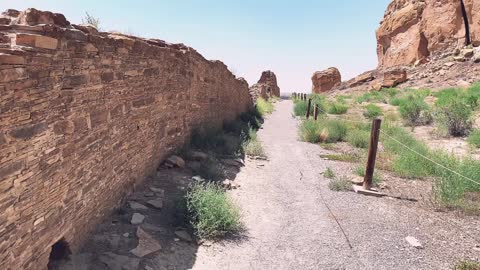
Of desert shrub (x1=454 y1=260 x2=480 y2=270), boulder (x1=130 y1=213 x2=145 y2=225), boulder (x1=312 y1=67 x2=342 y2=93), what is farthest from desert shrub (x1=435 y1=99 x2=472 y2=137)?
boulder (x1=312 y1=67 x2=342 y2=93)

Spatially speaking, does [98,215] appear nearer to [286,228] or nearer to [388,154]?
[286,228]

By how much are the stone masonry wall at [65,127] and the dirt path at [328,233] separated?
56.7 inches

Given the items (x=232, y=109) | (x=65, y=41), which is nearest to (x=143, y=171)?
(x=65, y=41)

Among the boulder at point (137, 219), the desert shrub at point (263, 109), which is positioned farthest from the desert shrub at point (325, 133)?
the desert shrub at point (263, 109)

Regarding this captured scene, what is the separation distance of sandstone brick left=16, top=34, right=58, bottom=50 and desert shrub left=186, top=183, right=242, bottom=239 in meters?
Result: 2.43

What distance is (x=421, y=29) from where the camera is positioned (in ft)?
117

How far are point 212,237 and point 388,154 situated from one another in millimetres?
5933

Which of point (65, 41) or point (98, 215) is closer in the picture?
point (65, 41)

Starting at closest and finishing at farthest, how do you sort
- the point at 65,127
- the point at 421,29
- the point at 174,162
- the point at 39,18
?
the point at 39,18
the point at 65,127
the point at 174,162
the point at 421,29

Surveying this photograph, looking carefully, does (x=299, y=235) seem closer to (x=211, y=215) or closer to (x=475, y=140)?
(x=211, y=215)

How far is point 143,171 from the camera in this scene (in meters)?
5.82

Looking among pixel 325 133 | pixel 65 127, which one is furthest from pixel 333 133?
pixel 65 127

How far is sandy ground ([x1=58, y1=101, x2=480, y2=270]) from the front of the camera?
410cm

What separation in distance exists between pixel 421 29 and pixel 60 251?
126ft
